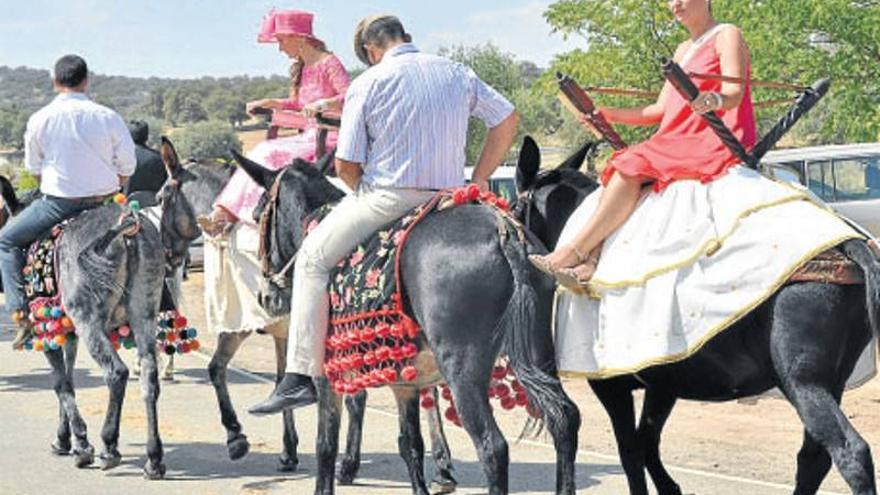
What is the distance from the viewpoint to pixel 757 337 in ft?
18.8

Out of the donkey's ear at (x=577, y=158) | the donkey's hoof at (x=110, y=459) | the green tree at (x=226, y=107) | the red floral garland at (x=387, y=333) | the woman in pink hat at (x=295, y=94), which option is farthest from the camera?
the green tree at (x=226, y=107)

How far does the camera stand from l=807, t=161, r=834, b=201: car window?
20.0 meters

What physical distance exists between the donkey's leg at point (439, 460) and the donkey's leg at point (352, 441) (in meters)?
0.42

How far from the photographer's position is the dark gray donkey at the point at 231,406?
838cm

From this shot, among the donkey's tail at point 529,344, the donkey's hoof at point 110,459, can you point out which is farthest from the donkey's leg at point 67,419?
the donkey's tail at point 529,344

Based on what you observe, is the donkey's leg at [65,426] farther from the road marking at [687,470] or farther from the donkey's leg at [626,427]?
the donkey's leg at [626,427]

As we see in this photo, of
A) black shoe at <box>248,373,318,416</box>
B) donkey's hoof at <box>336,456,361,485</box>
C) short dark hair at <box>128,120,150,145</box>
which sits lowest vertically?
donkey's hoof at <box>336,456,361,485</box>

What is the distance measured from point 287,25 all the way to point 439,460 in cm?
287

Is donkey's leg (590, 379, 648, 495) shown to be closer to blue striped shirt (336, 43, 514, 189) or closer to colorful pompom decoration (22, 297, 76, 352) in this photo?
blue striped shirt (336, 43, 514, 189)

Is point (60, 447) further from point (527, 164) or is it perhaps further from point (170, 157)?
point (527, 164)

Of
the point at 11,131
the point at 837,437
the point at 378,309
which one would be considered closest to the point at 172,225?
the point at 378,309

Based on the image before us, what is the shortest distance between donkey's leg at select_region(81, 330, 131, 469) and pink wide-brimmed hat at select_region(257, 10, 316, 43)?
2.13 m

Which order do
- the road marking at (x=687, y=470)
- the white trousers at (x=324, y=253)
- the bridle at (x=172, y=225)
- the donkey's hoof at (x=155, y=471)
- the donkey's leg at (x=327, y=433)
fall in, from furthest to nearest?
the bridle at (x=172, y=225) < the donkey's hoof at (x=155, y=471) < the road marking at (x=687, y=470) < the donkey's leg at (x=327, y=433) < the white trousers at (x=324, y=253)

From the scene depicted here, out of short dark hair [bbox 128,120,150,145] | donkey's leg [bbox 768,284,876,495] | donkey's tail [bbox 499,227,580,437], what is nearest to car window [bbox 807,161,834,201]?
short dark hair [bbox 128,120,150,145]
